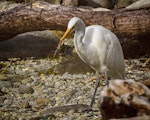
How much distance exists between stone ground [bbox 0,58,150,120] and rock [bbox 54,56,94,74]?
96 mm

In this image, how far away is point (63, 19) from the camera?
7.47 m

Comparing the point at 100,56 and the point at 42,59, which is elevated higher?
the point at 100,56

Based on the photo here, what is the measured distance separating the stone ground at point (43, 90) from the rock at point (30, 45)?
269 millimetres

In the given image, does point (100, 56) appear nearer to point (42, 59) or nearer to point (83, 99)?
Result: point (83, 99)

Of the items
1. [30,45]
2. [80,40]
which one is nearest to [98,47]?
[80,40]

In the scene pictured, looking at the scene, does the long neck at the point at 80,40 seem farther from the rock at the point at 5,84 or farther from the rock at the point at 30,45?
the rock at the point at 30,45

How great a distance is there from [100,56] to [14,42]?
368 centimetres

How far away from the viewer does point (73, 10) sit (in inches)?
292

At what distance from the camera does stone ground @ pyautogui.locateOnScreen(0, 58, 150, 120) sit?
18.3 feet

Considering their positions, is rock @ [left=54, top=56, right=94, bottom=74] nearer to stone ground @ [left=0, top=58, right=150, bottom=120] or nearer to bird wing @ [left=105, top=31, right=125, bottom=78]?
stone ground @ [left=0, top=58, right=150, bottom=120]

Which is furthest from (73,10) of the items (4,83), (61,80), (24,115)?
(24,115)

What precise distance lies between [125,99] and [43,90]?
340 cm

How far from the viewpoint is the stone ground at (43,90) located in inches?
220

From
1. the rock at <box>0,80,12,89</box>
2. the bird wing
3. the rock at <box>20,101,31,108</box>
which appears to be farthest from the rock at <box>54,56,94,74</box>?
the rock at <box>20,101,31,108</box>
